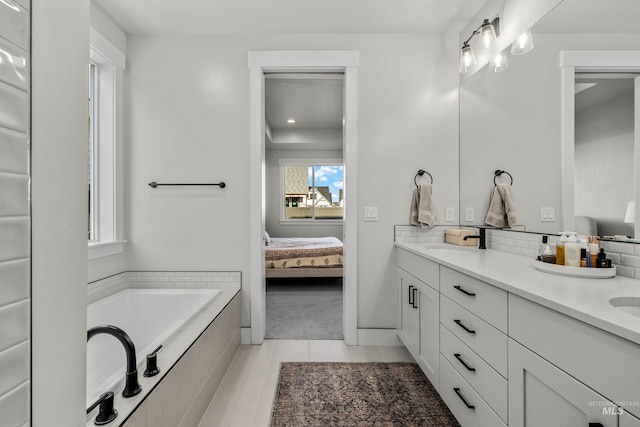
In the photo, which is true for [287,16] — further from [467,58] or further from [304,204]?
[304,204]

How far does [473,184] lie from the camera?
229 centimetres

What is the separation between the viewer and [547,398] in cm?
91

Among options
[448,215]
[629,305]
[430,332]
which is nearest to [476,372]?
[430,332]

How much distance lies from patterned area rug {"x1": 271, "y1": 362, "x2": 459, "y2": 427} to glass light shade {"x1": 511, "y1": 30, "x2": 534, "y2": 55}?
2077mm

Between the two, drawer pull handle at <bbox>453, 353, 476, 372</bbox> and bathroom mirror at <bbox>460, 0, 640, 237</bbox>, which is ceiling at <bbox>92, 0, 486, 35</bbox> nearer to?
bathroom mirror at <bbox>460, 0, 640, 237</bbox>

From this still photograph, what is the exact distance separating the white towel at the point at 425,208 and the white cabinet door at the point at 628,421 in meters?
1.70

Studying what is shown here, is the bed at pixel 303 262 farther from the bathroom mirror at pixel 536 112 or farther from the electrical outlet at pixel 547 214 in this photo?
the electrical outlet at pixel 547 214

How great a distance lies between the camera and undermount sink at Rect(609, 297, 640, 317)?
957 millimetres

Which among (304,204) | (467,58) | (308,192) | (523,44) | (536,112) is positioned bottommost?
(304,204)

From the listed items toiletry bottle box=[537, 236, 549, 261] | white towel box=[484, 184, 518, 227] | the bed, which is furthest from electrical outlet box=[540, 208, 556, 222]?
the bed

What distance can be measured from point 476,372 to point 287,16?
252 centimetres

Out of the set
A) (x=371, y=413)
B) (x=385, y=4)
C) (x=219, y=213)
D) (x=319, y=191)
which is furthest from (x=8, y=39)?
(x=319, y=191)

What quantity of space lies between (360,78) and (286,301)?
250 cm

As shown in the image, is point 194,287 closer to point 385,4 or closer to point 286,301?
point 286,301
